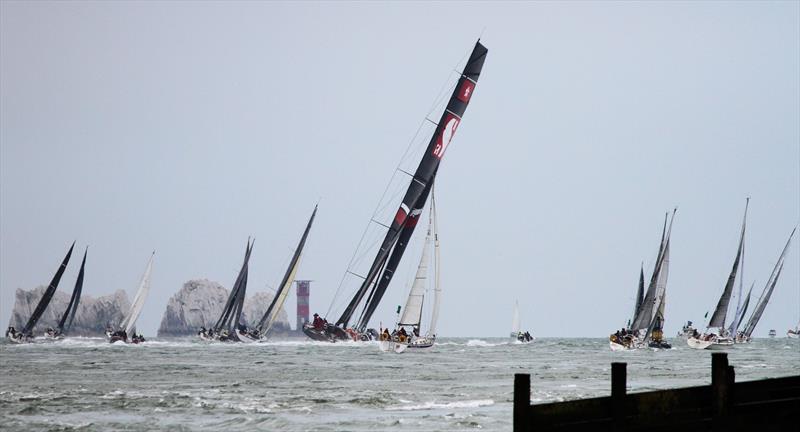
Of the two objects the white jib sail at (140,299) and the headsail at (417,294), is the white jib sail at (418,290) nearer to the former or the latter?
the headsail at (417,294)

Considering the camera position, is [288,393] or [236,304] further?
[236,304]

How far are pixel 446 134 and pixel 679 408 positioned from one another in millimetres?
82988

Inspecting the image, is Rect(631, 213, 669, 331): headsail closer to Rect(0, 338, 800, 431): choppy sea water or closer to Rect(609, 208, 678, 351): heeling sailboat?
Rect(609, 208, 678, 351): heeling sailboat

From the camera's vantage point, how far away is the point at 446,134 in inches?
3907

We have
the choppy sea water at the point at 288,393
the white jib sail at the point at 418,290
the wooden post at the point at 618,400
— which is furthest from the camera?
the white jib sail at the point at 418,290

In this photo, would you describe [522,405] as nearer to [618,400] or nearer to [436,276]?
[618,400]

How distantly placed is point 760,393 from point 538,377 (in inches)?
1601

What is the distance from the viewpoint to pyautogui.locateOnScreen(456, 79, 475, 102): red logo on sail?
10125 centimetres

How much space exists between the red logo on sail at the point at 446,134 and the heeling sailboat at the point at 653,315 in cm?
2238

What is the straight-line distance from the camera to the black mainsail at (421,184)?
97625 millimetres

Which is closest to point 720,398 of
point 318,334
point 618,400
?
point 618,400

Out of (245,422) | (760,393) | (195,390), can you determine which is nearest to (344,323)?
(195,390)

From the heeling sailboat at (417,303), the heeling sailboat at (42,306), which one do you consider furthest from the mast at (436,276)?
the heeling sailboat at (42,306)

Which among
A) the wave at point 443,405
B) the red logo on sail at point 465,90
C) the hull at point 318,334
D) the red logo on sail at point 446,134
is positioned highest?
the red logo on sail at point 465,90
